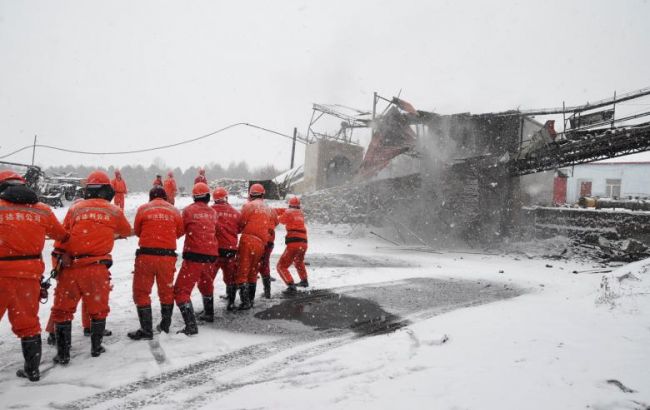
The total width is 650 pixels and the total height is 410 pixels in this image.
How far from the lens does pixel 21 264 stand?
3.59 meters

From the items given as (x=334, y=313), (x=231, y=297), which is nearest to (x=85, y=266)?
(x=231, y=297)

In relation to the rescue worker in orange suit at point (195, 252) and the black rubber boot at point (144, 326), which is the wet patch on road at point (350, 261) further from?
the black rubber boot at point (144, 326)

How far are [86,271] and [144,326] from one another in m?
1.02

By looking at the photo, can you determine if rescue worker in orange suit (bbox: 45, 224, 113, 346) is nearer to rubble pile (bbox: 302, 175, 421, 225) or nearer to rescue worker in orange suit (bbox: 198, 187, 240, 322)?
rescue worker in orange suit (bbox: 198, 187, 240, 322)

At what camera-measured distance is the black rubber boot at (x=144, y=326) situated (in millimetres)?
4699

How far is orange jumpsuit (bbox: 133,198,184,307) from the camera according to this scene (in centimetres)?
470

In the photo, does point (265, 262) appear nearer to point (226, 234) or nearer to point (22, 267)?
point (226, 234)

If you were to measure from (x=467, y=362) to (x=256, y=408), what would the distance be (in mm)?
2210

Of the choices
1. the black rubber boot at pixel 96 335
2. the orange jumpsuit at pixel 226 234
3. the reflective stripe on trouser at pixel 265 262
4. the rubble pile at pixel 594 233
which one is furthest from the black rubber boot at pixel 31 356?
the rubble pile at pixel 594 233

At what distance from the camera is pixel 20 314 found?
3.54 m

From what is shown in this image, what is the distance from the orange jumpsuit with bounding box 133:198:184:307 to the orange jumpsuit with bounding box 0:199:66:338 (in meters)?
1.07

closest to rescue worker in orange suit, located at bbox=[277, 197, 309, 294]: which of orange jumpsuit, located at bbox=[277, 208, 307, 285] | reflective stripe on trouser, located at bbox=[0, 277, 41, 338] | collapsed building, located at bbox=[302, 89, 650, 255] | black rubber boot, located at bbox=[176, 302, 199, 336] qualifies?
orange jumpsuit, located at bbox=[277, 208, 307, 285]

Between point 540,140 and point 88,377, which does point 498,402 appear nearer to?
point 88,377

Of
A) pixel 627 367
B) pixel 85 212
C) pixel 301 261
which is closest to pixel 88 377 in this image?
pixel 85 212
